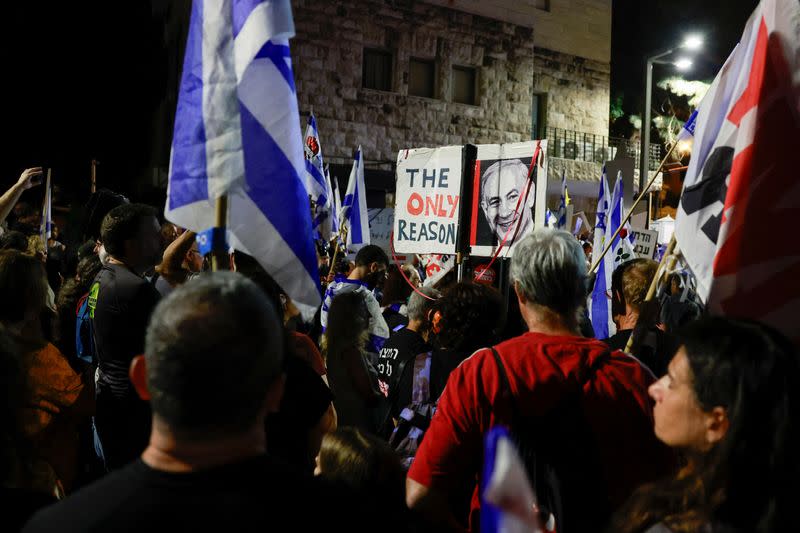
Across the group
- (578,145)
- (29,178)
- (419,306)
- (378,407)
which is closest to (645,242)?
(419,306)

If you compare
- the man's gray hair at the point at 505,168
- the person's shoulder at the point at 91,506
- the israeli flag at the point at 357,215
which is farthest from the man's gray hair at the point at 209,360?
the israeli flag at the point at 357,215

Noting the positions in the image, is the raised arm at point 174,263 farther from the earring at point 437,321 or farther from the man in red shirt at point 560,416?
the man in red shirt at point 560,416

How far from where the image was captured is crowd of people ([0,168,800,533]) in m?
1.39

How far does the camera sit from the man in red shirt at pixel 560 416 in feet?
7.55

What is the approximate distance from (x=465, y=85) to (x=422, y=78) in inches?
53.6

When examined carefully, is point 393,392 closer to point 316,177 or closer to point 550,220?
point 550,220

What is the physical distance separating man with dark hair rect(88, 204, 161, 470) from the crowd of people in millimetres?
11

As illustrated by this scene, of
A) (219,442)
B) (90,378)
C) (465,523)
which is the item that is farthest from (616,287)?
(219,442)

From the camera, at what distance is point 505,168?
18.3 ft

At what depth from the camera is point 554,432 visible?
230 cm

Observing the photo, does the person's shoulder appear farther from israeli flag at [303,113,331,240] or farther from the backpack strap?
israeli flag at [303,113,331,240]

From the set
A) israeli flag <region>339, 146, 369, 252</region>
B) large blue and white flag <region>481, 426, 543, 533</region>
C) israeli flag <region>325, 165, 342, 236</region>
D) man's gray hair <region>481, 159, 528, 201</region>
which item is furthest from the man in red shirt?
israeli flag <region>325, 165, 342, 236</region>

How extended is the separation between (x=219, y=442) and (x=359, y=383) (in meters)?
2.86

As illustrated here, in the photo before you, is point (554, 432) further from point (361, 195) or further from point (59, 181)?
point (59, 181)
